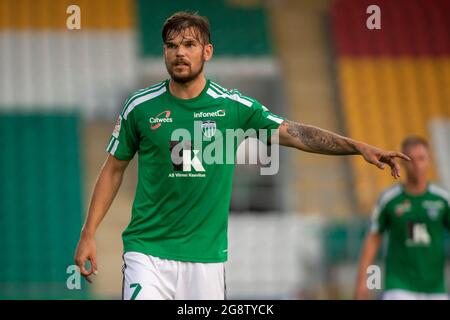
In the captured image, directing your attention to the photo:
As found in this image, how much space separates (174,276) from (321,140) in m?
1.26

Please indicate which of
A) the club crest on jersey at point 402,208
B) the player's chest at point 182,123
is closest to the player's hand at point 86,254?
the player's chest at point 182,123

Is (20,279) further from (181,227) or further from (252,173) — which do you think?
(181,227)

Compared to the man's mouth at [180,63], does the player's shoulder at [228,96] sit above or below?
below

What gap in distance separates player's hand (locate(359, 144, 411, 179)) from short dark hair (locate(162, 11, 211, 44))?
1.24 m

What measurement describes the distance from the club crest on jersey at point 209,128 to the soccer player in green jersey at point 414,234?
3.05 meters

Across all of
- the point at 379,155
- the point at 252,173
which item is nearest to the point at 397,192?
the point at 379,155

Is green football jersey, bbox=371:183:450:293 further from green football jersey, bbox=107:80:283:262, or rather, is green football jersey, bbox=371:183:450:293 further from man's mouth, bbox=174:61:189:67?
man's mouth, bbox=174:61:189:67

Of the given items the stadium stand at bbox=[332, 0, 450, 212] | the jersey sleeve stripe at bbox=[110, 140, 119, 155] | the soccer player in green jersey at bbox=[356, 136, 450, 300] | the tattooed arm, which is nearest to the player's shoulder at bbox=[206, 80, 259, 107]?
the tattooed arm

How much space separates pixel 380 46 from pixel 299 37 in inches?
68.7

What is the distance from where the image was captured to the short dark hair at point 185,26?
593cm

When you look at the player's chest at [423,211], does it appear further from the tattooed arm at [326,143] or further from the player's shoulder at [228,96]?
the player's shoulder at [228,96]

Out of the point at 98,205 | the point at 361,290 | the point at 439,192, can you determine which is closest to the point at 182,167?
the point at 98,205

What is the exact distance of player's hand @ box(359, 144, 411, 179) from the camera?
5.60 m

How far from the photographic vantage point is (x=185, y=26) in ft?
19.5
